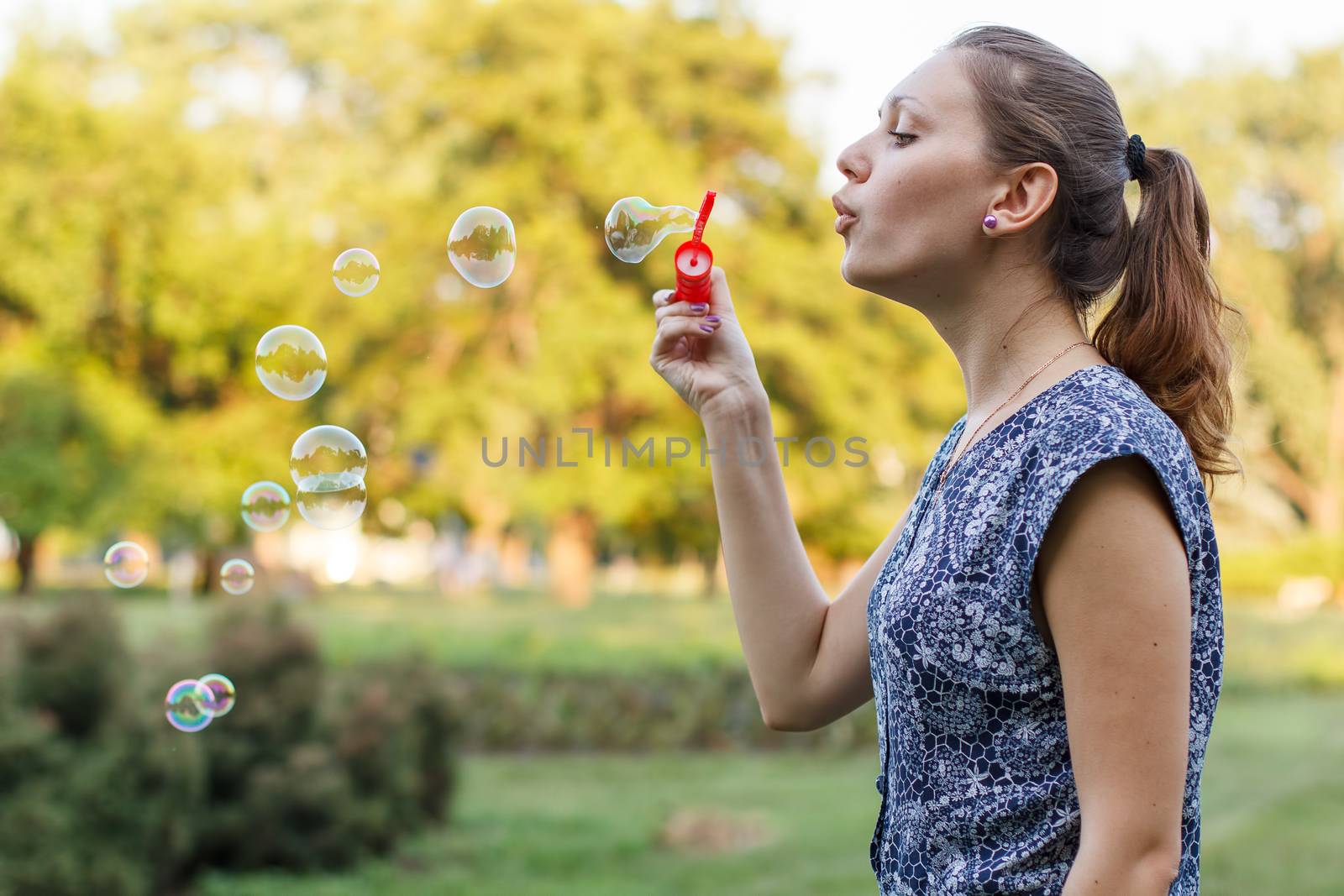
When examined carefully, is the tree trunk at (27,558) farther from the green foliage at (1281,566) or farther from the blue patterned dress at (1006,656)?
the blue patterned dress at (1006,656)

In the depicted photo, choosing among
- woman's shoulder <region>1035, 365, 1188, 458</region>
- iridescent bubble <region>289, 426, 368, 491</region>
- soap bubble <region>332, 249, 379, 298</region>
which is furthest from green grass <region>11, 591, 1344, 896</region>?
woman's shoulder <region>1035, 365, 1188, 458</region>

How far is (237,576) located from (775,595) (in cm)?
241

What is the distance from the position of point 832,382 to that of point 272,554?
459 inches

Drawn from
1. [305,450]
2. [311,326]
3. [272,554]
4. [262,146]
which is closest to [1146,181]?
[305,450]

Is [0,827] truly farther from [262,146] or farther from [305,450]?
[262,146]

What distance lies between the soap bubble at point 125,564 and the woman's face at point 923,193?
3162 millimetres

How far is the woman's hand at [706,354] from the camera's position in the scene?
1.83 m

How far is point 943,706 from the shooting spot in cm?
133

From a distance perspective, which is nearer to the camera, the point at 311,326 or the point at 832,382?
the point at 832,382

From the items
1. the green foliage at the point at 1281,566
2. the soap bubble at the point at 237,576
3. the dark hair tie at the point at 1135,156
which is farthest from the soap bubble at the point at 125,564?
the green foliage at the point at 1281,566

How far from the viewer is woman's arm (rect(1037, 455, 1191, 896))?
1.20 metres

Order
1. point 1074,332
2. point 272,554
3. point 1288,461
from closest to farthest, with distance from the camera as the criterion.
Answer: point 1074,332 → point 272,554 → point 1288,461

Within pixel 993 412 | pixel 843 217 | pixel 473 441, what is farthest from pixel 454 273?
pixel 993 412

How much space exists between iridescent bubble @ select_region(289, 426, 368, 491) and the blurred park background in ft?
9.19
